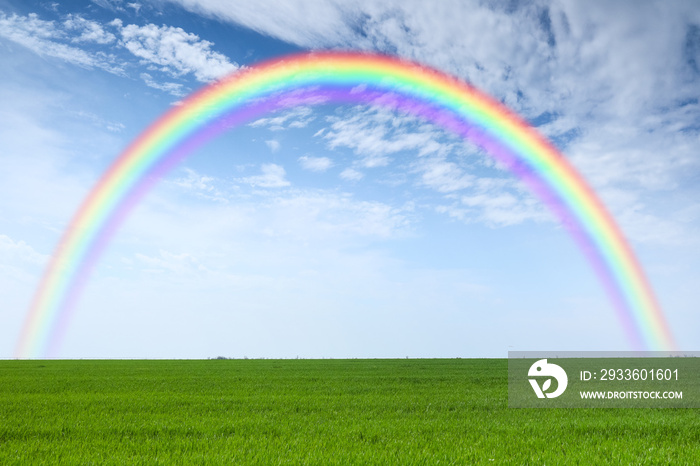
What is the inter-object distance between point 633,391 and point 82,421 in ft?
66.2

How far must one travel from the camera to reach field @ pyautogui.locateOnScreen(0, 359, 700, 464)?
28.0 ft

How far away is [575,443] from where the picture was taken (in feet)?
32.3

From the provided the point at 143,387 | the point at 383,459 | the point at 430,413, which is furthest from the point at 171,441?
the point at 143,387

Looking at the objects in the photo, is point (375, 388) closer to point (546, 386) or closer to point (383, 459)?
point (546, 386)

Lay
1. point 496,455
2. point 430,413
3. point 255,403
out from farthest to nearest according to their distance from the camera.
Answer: point 255,403
point 430,413
point 496,455

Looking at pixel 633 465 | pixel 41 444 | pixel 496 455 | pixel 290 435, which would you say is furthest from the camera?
→ pixel 290 435

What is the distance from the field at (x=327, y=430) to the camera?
853 cm

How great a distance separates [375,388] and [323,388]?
2.17 m

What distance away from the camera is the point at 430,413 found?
1356 centimetres

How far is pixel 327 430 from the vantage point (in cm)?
1090

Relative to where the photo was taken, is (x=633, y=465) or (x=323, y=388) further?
(x=323, y=388)

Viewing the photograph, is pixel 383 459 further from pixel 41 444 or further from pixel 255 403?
pixel 255 403

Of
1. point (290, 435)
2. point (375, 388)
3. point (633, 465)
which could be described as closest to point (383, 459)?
point (290, 435)

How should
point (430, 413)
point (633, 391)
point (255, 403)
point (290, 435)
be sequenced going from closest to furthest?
point (290, 435) < point (430, 413) < point (255, 403) < point (633, 391)
